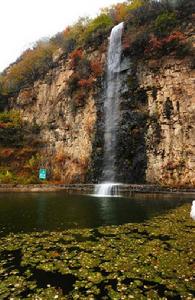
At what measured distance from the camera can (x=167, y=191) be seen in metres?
25.2

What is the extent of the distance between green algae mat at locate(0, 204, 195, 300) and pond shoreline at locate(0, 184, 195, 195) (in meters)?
13.4

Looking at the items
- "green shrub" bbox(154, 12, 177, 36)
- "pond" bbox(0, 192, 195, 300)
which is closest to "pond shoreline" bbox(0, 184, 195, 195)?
"pond" bbox(0, 192, 195, 300)

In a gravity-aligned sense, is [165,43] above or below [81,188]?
above

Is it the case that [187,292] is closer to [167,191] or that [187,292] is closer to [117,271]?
[117,271]

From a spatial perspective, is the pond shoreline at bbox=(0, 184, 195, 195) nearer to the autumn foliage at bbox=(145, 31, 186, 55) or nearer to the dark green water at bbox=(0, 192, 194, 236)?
the dark green water at bbox=(0, 192, 194, 236)

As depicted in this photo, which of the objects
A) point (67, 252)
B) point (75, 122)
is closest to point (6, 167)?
point (75, 122)

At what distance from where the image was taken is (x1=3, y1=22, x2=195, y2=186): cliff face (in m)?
28.3

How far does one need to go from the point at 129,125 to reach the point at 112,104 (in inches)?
153

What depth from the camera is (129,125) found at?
32.4m

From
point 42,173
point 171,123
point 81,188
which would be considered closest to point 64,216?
point 81,188

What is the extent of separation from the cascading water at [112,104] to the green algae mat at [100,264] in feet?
67.5

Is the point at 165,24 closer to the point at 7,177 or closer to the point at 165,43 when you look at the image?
the point at 165,43

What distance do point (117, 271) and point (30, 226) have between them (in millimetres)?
6643

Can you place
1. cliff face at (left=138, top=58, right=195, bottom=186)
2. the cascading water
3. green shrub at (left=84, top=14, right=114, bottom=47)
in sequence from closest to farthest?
1. cliff face at (left=138, top=58, right=195, bottom=186)
2. the cascading water
3. green shrub at (left=84, top=14, right=114, bottom=47)
